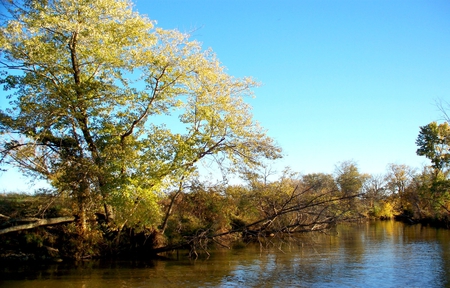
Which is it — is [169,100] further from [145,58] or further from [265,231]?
[265,231]

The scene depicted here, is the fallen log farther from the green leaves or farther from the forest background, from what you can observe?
the green leaves

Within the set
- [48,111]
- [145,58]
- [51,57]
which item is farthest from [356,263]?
[51,57]

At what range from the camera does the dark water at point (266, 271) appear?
14.8m

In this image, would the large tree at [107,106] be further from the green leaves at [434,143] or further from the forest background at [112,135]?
the green leaves at [434,143]

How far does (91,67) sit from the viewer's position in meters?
20.3

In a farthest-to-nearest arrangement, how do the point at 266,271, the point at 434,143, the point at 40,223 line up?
the point at 434,143 → the point at 40,223 → the point at 266,271

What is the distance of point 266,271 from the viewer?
55.7ft

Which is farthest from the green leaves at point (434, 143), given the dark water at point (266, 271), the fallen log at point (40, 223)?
the fallen log at point (40, 223)

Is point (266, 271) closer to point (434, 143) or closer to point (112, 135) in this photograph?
point (112, 135)

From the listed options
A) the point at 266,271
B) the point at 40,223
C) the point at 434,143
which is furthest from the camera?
the point at 434,143

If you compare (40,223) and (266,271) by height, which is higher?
(40,223)

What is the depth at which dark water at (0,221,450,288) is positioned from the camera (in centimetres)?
1477

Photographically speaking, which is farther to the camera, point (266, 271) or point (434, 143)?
point (434, 143)

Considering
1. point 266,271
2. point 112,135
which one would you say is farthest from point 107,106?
point 266,271
